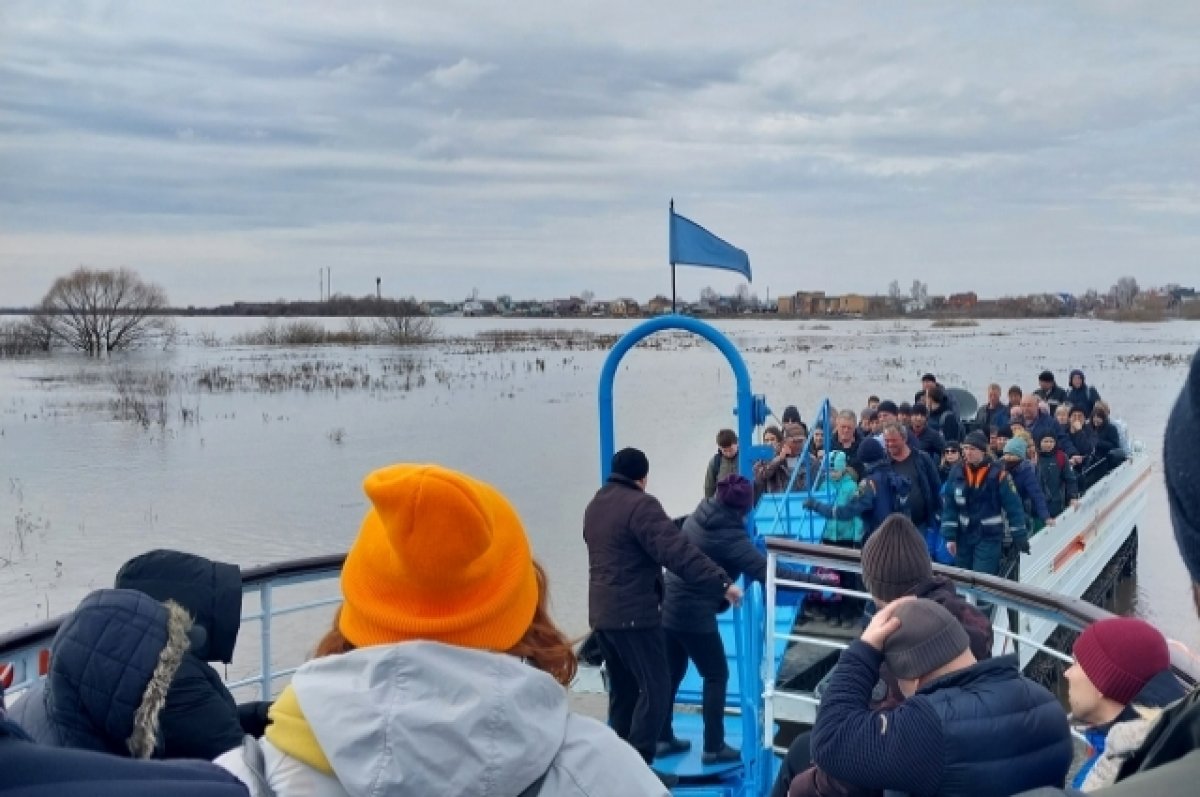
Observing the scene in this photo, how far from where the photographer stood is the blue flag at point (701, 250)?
17.9 ft

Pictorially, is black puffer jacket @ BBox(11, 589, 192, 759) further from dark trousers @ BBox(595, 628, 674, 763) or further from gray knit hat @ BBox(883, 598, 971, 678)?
dark trousers @ BBox(595, 628, 674, 763)

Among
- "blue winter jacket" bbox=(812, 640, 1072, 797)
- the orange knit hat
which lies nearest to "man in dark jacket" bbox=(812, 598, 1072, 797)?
"blue winter jacket" bbox=(812, 640, 1072, 797)

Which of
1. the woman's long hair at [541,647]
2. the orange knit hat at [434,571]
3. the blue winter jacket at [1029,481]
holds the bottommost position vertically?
the blue winter jacket at [1029,481]

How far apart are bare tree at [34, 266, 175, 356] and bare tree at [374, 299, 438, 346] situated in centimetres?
1369

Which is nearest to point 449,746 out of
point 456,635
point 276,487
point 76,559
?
point 456,635

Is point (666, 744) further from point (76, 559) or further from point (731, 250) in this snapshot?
point (76, 559)

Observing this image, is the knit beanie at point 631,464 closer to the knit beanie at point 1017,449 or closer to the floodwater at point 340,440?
the floodwater at point 340,440

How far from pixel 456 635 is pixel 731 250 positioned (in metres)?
4.65

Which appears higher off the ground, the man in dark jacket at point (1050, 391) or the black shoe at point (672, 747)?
the man in dark jacket at point (1050, 391)

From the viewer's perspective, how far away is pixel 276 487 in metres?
17.0

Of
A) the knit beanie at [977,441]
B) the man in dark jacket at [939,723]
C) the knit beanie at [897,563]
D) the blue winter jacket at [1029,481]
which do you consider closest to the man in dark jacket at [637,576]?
the knit beanie at [897,563]

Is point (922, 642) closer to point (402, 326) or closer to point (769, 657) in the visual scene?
point (769, 657)

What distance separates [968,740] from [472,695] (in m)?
1.10

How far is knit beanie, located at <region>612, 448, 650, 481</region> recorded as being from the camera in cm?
398
